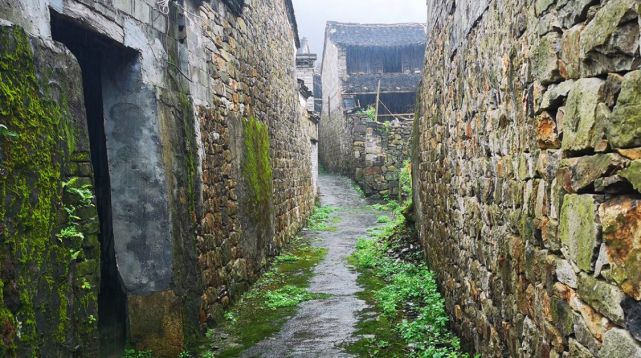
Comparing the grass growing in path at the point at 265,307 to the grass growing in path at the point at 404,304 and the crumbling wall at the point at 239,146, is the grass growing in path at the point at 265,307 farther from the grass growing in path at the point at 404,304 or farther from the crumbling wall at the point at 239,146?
the grass growing in path at the point at 404,304

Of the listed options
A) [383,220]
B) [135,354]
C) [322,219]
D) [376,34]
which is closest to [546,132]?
[135,354]

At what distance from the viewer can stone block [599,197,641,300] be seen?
4.47 feet

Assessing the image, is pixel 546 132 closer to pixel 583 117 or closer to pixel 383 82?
pixel 583 117

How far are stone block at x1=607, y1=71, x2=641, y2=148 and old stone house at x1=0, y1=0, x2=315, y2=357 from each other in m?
2.45

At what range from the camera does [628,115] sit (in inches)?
54.1

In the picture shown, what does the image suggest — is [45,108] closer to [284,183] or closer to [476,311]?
[476,311]

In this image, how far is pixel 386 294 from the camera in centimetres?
588

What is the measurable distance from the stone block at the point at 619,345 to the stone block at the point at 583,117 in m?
0.58

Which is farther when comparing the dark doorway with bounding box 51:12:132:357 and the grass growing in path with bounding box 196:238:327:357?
the grass growing in path with bounding box 196:238:327:357

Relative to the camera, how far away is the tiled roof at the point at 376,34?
83.4 ft

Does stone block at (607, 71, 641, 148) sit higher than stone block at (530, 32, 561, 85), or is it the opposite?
stone block at (530, 32, 561, 85)

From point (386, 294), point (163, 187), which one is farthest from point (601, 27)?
point (386, 294)

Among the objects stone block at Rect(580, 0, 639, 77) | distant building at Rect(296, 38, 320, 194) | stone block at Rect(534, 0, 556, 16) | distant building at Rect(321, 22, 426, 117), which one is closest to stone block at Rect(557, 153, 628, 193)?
stone block at Rect(580, 0, 639, 77)

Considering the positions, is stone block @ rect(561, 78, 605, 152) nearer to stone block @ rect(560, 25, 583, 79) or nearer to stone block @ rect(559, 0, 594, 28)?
stone block @ rect(560, 25, 583, 79)
